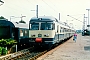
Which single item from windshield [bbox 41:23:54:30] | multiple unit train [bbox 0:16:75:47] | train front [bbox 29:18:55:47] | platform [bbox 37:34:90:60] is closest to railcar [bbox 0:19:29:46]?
multiple unit train [bbox 0:16:75:47]

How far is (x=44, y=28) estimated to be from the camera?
19.0 m

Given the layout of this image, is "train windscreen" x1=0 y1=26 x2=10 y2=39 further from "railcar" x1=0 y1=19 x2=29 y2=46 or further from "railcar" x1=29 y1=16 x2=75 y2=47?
"railcar" x1=29 y1=16 x2=75 y2=47

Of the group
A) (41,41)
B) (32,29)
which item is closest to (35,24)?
(32,29)

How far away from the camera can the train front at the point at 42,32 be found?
727 inches

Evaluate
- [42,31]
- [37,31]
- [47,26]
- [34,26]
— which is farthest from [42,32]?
[34,26]

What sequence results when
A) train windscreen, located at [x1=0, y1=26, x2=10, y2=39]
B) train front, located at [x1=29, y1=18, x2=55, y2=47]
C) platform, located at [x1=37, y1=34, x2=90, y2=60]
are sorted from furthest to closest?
train windscreen, located at [x1=0, y1=26, x2=10, y2=39]
train front, located at [x1=29, y1=18, x2=55, y2=47]
platform, located at [x1=37, y1=34, x2=90, y2=60]

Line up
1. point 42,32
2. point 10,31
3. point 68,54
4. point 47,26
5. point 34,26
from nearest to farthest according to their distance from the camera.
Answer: point 68,54, point 42,32, point 47,26, point 34,26, point 10,31

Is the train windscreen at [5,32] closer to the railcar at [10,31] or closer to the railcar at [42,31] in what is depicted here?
the railcar at [10,31]

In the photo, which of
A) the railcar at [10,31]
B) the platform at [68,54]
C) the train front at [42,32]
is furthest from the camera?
the railcar at [10,31]

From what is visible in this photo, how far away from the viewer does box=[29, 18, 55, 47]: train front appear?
60.5 feet

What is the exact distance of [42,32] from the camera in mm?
18672

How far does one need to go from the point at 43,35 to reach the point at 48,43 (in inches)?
32.9

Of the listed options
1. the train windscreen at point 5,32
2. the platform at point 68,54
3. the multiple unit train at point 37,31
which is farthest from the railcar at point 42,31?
the train windscreen at point 5,32

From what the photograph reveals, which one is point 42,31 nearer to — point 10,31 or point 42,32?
point 42,32
